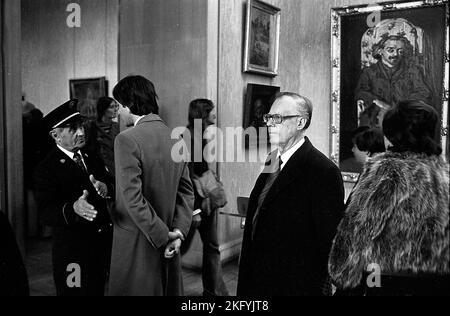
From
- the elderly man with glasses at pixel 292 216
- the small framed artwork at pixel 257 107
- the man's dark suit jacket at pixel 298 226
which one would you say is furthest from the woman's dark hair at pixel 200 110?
the man's dark suit jacket at pixel 298 226

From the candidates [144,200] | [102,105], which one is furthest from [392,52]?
[144,200]

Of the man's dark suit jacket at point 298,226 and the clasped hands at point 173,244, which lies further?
the clasped hands at point 173,244

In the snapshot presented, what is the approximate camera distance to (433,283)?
185 centimetres

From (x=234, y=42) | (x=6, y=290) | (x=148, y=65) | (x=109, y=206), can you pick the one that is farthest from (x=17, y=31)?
(x=234, y=42)

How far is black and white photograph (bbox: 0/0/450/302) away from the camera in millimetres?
1856

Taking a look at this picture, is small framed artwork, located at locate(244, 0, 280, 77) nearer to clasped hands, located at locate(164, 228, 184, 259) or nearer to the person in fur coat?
clasped hands, located at locate(164, 228, 184, 259)

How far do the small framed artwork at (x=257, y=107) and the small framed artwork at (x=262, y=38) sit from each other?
0.57ft

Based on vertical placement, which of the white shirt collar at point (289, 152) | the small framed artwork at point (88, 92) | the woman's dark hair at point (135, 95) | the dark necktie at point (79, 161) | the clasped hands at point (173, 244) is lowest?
the clasped hands at point (173, 244)

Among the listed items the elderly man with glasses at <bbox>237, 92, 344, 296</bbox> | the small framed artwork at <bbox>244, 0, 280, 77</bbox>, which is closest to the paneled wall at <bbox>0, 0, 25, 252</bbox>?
the elderly man with glasses at <bbox>237, 92, 344, 296</bbox>

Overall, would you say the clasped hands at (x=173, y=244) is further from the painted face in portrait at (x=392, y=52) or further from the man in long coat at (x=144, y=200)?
the painted face in portrait at (x=392, y=52)

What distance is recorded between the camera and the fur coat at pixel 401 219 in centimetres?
180

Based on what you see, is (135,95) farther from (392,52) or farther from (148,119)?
(392,52)

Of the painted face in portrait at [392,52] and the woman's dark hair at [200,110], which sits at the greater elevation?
the painted face in portrait at [392,52]
